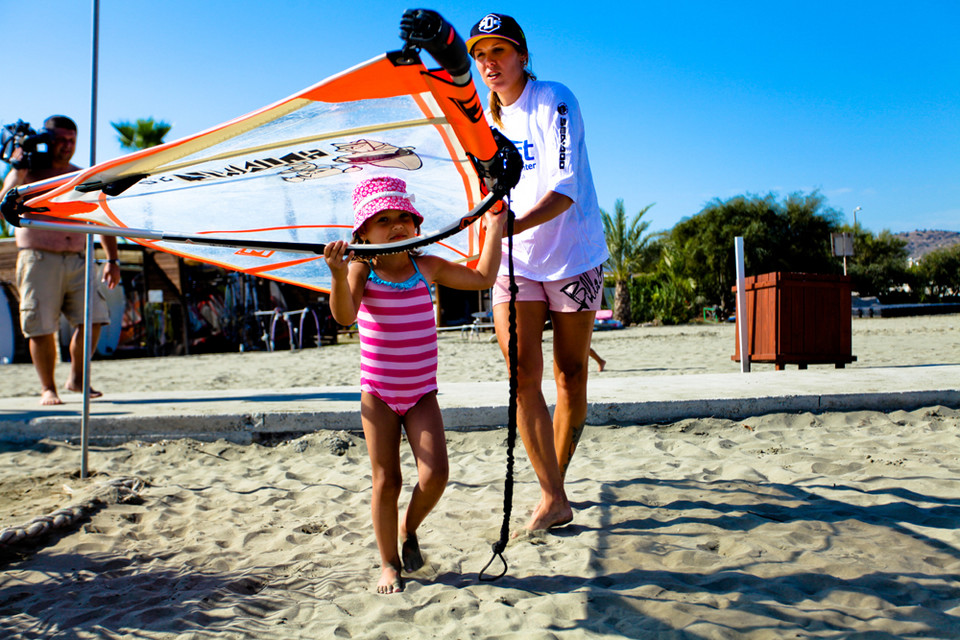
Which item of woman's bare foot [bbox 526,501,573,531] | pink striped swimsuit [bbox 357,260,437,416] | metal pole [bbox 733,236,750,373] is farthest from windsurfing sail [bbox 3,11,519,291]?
metal pole [bbox 733,236,750,373]

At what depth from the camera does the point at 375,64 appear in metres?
2.25

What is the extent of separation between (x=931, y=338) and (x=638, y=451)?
39.0ft

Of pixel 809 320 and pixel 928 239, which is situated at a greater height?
pixel 928 239

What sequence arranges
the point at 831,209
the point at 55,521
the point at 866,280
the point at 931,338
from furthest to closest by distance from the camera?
1. the point at 866,280
2. the point at 831,209
3. the point at 931,338
4. the point at 55,521

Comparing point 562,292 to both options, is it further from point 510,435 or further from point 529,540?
point 529,540

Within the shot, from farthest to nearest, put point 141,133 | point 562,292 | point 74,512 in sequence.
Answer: point 141,133 < point 74,512 < point 562,292

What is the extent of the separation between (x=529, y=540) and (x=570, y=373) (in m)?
0.72

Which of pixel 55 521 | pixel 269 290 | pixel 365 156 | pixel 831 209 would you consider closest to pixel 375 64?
pixel 365 156

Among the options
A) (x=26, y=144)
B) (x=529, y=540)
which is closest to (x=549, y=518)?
(x=529, y=540)

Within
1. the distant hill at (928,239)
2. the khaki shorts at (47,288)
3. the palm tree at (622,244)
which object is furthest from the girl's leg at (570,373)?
the distant hill at (928,239)

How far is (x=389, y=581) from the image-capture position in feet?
7.42

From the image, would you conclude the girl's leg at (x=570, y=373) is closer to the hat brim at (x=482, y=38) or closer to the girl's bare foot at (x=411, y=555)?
the girl's bare foot at (x=411, y=555)

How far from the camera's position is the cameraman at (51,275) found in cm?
518

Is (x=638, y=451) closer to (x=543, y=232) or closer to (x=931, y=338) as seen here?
(x=543, y=232)
